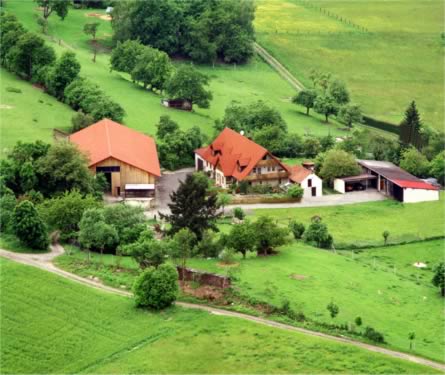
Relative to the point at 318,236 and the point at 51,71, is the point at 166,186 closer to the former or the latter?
the point at 318,236

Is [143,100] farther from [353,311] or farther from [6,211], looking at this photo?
[353,311]

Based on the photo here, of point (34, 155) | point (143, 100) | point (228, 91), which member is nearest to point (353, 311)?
point (34, 155)

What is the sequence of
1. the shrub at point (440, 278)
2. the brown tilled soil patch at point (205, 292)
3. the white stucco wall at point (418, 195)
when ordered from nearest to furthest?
the brown tilled soil patch at point (205, 292) < the shrub at point (440, 278) < the white stucco wall at point (418, 195)

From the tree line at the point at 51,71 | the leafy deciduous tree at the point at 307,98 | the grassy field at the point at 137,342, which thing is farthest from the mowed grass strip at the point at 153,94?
the grassy field at the point at 137,342

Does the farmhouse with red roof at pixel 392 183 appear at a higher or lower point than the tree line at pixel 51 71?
lower

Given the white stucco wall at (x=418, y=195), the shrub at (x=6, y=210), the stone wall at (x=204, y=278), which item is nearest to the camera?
the stone wall at (x=204, y=278)

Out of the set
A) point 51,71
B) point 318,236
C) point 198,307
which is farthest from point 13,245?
point 51,71

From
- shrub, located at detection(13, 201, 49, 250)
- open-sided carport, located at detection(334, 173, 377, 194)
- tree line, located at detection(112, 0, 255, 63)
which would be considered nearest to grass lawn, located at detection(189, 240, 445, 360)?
shrub, located at detection(13, 201, 49, 250)

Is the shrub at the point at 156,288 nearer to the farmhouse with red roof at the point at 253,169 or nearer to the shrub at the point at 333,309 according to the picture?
the shrub at the point at 333,309
